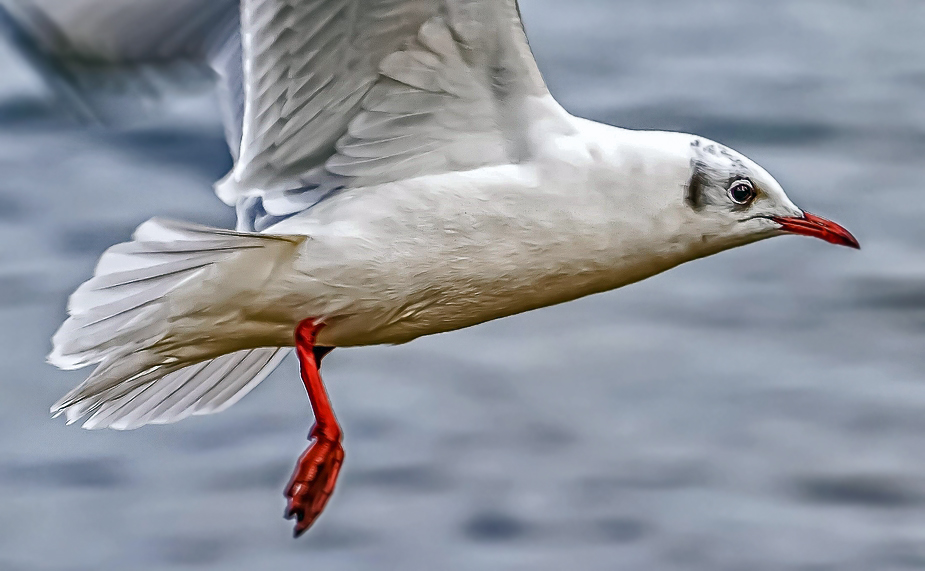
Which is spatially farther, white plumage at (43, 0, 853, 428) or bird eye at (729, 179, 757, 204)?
bird eye at (729, 179, 757, 204)

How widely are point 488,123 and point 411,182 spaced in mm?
170

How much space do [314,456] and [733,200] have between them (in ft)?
2.81

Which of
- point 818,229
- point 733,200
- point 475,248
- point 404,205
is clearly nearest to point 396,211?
point 404,205

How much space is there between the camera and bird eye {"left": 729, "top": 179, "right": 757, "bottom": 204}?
3.24 m

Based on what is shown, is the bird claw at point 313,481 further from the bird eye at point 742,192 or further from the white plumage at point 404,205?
the bird eye at point 742,192

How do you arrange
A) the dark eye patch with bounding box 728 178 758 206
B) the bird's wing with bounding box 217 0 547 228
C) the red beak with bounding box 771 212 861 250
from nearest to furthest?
1. the bird's wing with bounding box 217 0 547 228
2. the dark eye patch with bounding box 728 178 758 206
3. the red beak with bounding box 771 212 861 250

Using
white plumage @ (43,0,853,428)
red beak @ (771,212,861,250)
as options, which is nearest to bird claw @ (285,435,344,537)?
white plumage @ (43,0,853,428)

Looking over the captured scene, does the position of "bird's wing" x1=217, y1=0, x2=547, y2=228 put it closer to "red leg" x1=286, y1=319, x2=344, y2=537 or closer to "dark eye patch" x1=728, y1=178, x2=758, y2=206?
"red leg" x1=286, y1=319, x2=344, y2=537

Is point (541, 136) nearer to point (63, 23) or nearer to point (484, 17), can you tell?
point (484, 17)

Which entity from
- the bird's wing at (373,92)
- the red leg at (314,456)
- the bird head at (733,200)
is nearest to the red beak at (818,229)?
the bird head at (733,200)

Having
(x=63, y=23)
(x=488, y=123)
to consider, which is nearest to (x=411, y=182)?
(x=488, y=123)

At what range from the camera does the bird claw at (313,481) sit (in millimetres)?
3154

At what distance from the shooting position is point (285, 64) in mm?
3191

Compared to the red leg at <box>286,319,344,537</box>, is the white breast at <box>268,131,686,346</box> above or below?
above
